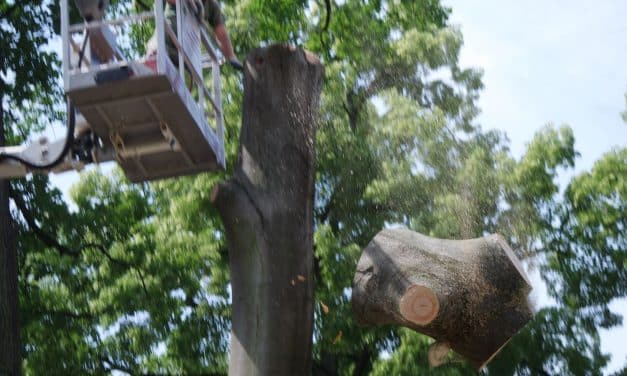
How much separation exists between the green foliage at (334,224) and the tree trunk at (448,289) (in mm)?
5055

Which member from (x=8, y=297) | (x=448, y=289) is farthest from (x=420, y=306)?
(x=8, y=297)

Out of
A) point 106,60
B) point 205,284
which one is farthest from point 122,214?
point 106,60

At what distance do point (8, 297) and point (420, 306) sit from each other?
381 cm

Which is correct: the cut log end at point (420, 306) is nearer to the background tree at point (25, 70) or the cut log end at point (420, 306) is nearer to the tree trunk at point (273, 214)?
the tree trunk at point (273, 214)

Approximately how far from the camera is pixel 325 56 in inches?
617

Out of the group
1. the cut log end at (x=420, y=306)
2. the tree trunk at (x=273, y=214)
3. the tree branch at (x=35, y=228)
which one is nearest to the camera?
the tree trunk at (x=273, y=214)

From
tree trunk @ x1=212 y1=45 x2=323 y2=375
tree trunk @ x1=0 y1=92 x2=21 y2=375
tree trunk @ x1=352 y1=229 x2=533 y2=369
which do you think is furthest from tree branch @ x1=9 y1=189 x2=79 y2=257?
tree trunk @ x1=352 y1=229 x2=533 y2=369

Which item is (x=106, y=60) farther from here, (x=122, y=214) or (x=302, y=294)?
(x=122, y=214)

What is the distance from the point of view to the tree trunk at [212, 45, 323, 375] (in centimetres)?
741

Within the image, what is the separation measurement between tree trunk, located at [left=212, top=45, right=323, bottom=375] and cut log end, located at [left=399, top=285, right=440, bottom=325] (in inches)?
25.0

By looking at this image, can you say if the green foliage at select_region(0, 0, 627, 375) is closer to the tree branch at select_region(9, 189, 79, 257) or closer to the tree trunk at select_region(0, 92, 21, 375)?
the tree branch at select_region(9, 189, 79, 257)


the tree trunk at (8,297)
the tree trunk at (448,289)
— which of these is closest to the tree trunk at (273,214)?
the tree trunk at (448,289)

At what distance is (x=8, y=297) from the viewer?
32.9 ft

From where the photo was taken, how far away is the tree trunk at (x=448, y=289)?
7824 millimetres
